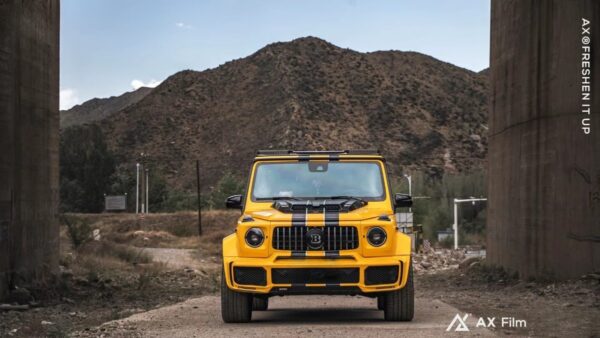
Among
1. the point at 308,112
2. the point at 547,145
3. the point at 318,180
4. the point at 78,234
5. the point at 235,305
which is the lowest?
the point at 78,234

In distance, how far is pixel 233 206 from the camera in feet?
41.1

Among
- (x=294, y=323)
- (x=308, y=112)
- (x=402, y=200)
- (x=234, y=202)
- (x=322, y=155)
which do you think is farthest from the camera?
(x=308, y=112)

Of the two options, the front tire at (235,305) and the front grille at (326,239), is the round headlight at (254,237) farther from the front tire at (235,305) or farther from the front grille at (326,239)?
the front tire at (235,305)

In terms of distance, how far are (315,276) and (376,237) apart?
3.06 ft

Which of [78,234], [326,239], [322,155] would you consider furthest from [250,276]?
[78,234]

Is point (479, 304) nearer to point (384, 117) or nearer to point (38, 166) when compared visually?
point (38, 166)

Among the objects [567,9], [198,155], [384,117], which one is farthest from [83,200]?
[567,9]

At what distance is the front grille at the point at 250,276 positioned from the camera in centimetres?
1134

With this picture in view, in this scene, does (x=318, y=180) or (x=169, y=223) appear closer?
(x=318, y=180)

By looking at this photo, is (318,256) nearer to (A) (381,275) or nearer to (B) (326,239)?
(B) (326,239)

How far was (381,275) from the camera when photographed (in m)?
11.3

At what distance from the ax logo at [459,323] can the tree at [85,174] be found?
279ft

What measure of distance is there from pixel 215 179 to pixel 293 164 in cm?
9190

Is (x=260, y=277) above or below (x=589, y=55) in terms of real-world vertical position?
below
